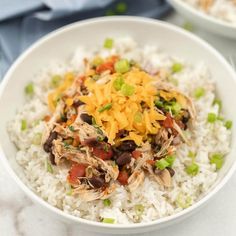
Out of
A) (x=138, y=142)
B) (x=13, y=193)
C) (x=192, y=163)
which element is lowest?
(x=13, y=193)

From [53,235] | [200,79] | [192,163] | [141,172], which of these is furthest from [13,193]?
[200,79]

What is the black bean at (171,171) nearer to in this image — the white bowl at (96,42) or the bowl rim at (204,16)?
the white bowl at (96,42)

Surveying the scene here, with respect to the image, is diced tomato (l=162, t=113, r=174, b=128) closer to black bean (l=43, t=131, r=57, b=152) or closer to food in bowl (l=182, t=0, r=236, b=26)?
black bean (l=43, t=131, r=57, b=152)

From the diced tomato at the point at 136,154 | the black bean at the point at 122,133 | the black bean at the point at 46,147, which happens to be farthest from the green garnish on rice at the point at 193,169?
the black bean at the point at 46,147

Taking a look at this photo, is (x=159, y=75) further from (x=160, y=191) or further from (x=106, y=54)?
(x=160, y=191)

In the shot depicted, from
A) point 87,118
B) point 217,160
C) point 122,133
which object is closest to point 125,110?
point 122,133

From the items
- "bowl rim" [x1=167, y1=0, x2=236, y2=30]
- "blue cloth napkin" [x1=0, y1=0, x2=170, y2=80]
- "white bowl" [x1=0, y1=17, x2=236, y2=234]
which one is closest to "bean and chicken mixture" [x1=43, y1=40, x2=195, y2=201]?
"white bowl" [x1=0, y1=17, x2=236, y2=234]
